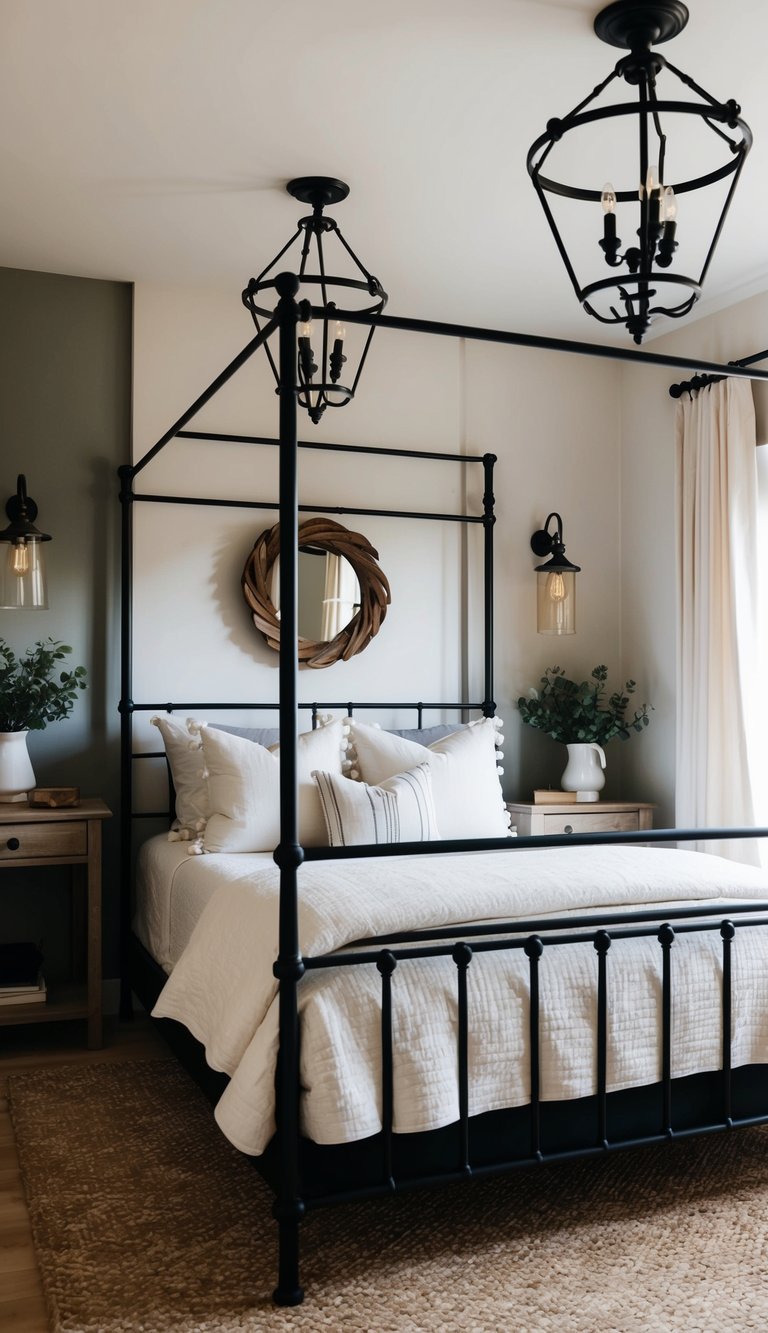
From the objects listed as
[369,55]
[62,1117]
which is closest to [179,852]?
[62,1117]

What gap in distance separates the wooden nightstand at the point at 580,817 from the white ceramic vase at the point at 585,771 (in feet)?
0.16

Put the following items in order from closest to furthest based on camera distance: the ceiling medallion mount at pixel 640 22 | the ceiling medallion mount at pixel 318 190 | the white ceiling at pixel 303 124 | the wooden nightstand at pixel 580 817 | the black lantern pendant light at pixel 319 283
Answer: the ceiling medallion mount at pixel 640 22 < the white ceiling at pixel 303 124 < the black lantern pendant light at pixel 319 283 < the ceiling medallion mount at pixel 318 190 < the wooden nightstand at pixel 580 817

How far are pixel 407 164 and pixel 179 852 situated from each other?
2.10 m

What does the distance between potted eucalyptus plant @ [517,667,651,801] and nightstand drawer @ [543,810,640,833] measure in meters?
0.11

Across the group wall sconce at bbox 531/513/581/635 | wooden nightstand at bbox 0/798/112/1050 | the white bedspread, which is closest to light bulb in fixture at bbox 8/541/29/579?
wooden nightstand at bbox 0/798/112/1050

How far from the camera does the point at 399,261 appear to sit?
12.7 ft

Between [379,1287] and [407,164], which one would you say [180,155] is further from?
[379,1287]

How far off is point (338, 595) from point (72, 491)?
3.32ft

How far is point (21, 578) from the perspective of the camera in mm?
3721

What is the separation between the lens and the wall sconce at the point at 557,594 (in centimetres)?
445

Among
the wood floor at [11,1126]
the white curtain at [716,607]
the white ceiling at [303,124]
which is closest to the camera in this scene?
the wood floor at [11,1126]

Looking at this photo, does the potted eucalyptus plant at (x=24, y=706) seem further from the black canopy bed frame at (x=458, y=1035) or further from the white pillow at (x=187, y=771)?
the black canopy bed frame at (x=458, y=1035)

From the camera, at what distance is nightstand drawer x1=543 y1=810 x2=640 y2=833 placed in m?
4.27

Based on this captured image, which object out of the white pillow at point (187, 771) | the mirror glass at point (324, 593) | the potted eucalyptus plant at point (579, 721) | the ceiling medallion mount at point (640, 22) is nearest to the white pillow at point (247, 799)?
the white pillow at point (187, 771)
